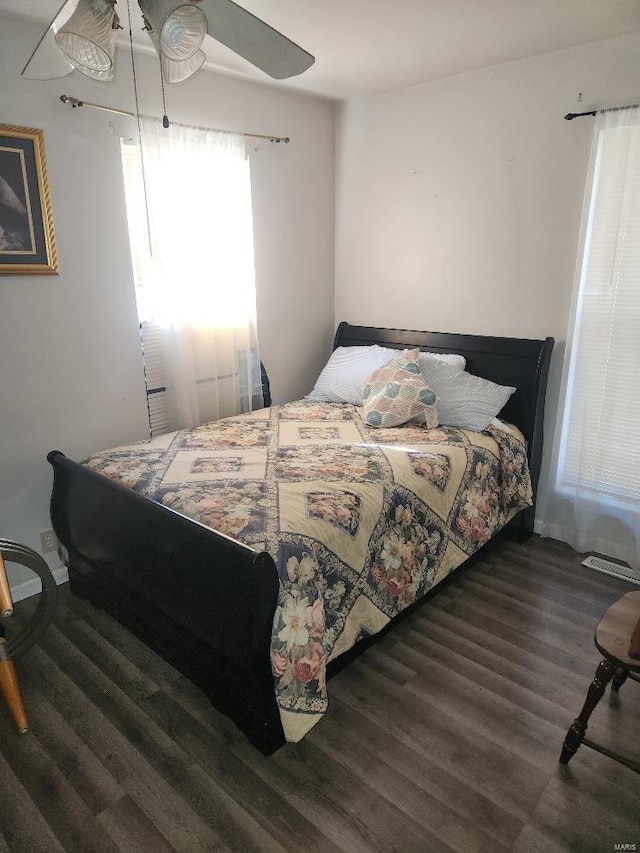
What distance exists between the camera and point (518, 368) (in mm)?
3082

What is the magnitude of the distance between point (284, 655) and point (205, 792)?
1.66ft

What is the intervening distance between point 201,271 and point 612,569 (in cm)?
275

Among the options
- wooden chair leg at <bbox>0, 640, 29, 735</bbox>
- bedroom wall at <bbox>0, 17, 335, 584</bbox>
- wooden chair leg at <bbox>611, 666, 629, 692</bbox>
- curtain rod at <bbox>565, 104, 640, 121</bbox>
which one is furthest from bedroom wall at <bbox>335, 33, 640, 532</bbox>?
wooden chair leg at <bbox>0, 640, 29, 735</bbox>

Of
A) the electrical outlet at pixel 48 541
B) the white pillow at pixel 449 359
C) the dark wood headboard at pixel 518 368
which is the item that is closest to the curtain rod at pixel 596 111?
the dark wood headboard at pixel 518 368

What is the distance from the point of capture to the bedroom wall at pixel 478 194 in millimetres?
2771

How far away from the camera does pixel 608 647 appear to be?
1.59m

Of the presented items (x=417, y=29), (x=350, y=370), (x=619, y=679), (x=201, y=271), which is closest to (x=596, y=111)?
(x=417, y=29)

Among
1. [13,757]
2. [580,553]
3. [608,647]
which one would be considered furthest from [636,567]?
[13,757]

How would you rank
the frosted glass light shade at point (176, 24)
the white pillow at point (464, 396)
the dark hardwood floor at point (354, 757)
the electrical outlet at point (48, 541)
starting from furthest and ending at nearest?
1. the white pillow at point (464, 396)
2. the electrical outlet at point (48, 541)
3. the dark hardwood floor at point (354, 757)
4. the frosted glass light shade at point (176, 24)

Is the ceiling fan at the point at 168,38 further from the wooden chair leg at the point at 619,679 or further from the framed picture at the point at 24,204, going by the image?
the wooden chair leg at the point at 619,679

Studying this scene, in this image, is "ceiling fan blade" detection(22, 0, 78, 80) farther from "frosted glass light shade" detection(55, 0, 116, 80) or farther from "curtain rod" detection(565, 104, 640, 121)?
"curtain rod" detection(565, 104, 640, 121)

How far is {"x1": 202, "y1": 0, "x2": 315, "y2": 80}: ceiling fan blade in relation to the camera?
1502mm

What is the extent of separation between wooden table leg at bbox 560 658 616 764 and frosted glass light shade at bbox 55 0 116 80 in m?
2.30

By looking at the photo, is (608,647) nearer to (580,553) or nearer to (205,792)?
(205,792)
